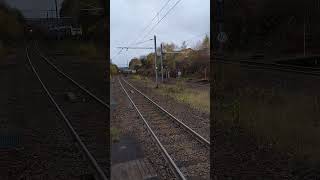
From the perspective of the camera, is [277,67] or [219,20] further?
[277,67]

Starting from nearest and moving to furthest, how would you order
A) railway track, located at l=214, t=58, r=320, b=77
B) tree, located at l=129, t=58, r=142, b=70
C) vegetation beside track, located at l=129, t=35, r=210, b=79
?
railway track, located at l=214, t=58, r=320, b=77, vegetation beside track, located at l=129, t=35, r=210, b=79, tree, located at l=129, t=58, r=142, b=70

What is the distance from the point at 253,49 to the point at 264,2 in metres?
1.89

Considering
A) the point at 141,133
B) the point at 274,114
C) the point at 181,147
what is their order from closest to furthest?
the point at 181,147
the point at 274,114
the point at 141,133

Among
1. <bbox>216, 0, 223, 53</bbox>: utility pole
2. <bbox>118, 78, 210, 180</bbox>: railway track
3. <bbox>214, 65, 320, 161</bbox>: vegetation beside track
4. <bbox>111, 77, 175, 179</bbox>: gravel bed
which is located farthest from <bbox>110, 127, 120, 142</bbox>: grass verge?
<bbox>216, 0, 223, 53</bbox>: utility pole
